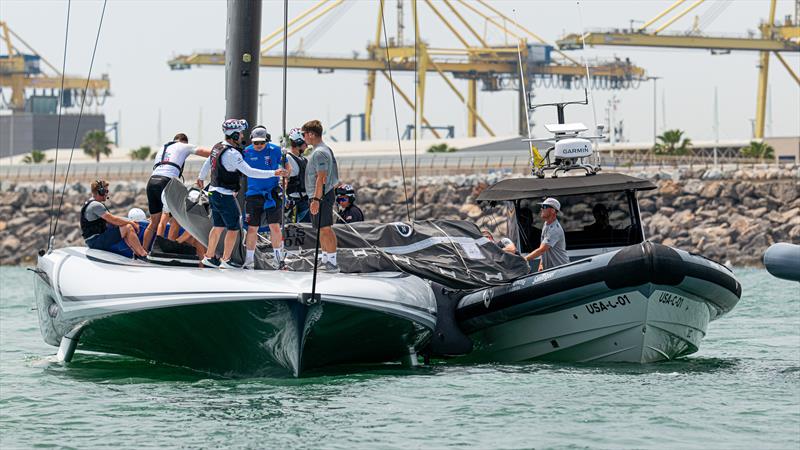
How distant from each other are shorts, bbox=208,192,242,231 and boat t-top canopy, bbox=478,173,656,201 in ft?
10.6

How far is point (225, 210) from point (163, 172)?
1.57 meters

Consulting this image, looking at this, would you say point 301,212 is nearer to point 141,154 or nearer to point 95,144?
point 141,154

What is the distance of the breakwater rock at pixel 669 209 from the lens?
135ft

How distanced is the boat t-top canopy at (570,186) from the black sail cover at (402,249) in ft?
1.85

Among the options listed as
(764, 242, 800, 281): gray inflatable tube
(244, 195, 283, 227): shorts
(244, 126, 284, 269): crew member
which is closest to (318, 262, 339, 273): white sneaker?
(244, 126, 284, 269): crew member

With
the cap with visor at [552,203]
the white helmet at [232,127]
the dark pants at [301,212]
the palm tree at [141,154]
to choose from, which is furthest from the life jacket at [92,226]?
the palm tree at [141,154]

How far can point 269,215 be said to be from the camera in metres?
12.7

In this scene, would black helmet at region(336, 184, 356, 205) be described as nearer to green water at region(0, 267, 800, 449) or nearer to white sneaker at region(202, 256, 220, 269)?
green water at region(0, 267, 800, 449)

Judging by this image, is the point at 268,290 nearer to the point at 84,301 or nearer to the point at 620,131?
the point at 84,301

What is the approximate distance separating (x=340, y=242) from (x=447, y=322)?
4.15ft

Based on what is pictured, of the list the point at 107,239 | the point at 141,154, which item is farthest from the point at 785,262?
the point at 141,154

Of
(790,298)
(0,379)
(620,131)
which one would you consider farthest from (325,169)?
(620,131)

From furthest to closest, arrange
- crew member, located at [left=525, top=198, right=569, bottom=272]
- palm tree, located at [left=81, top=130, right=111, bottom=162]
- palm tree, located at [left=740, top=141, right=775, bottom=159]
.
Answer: palm tree, located at [left=81, top=130, right=111, bottom=162] → palm tree, located at [left=740, top=141, right=775, bottom=159] → crew member, located at [left=525, top=198, right=569, bottom=272]

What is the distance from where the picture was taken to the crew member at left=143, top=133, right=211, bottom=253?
13695 mm
